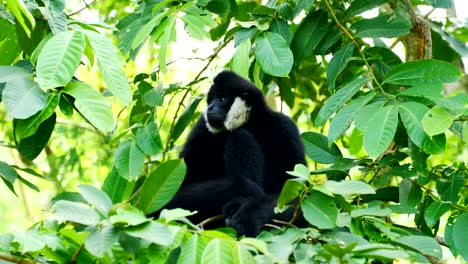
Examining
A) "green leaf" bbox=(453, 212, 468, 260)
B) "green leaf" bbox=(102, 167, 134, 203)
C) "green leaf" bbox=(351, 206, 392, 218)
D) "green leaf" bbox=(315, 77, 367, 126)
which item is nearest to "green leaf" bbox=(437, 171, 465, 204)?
"green leaf" bbox=(453, 212, 468, 260)

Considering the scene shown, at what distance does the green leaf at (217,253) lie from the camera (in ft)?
8.71

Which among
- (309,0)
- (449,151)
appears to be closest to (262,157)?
(309,0)

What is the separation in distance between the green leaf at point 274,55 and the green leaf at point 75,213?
1888 millimetres

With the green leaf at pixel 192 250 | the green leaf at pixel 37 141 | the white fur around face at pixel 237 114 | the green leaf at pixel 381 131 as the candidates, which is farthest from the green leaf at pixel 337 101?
the white fur around face at pixel 237 114

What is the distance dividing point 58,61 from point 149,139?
1.53 m

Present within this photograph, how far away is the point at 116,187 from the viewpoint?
4262mm

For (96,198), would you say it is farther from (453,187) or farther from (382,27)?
(382,27)

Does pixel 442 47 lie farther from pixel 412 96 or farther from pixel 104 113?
pixel 104 113

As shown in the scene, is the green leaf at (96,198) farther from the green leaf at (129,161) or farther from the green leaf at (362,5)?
the green leaf at (362,5)

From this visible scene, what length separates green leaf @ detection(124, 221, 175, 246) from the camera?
2.62m

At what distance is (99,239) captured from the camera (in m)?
2.62

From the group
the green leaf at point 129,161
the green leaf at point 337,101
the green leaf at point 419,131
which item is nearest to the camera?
the green leaf at point 419,131

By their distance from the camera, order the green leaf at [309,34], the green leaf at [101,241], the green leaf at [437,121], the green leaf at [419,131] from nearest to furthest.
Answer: the green leaf at [101,241]
the green leaf at [437,121]
the green leaf at [419,131]
the green leaf at [309,34]

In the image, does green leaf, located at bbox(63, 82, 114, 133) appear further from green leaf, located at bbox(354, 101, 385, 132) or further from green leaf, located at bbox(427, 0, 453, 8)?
green leaf, located at bbox(427, 0, 453, 8)
